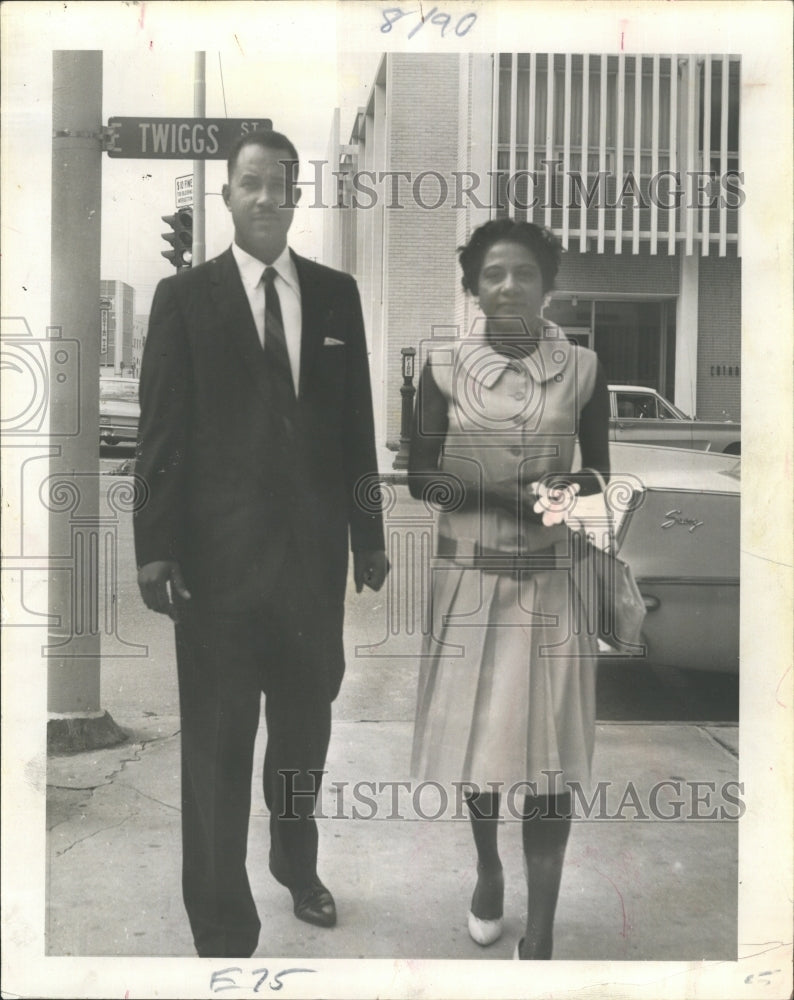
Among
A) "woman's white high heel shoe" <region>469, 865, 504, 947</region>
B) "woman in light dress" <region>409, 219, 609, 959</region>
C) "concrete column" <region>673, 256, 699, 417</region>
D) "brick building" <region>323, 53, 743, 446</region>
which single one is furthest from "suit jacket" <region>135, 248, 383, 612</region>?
"woman's white high heel shoe" <region>469, 865, 504, 947</region>

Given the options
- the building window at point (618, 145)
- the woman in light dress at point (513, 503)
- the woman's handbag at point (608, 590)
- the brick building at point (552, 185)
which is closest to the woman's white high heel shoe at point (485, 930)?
the woman in light dress at point (513, 503)

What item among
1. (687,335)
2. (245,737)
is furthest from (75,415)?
(687,335)

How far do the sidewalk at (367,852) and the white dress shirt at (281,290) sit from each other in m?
0.77

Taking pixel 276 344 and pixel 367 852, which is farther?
pixel 367 852

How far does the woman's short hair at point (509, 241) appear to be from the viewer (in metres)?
3.44

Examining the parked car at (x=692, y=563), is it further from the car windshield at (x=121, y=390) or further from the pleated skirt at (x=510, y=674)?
the car windshield at (x=121, y=390)

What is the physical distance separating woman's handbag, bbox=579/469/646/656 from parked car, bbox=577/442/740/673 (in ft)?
0.36

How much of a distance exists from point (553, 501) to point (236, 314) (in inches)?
44.2

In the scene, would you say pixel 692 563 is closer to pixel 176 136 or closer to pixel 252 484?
pixel 252 484

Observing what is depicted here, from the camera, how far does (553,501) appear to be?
346 centimetres

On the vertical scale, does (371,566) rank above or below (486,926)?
above

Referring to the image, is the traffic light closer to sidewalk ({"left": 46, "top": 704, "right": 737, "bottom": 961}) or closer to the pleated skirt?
the pleated skirt

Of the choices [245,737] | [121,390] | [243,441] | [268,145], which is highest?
[268,145]

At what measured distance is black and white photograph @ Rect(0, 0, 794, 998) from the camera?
346cm
